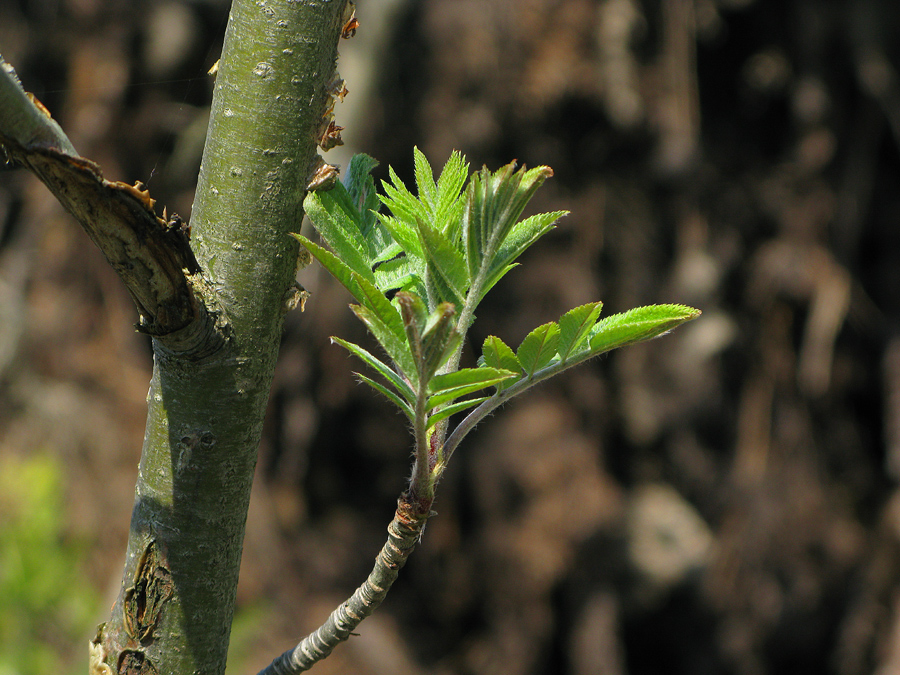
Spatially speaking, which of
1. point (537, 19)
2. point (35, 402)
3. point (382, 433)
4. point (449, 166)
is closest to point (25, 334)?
point (35, 402)

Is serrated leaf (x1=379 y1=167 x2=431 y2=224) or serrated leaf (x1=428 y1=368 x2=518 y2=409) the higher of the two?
A: serrated leaf (x1=379 y1=167 x2=431 y2=224)

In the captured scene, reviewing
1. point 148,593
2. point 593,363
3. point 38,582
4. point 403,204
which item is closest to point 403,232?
point 403,204

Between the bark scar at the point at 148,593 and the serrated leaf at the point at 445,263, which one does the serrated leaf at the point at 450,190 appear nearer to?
the serrated leaf at the point at 445,263

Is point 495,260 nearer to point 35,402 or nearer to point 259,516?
point 259,516

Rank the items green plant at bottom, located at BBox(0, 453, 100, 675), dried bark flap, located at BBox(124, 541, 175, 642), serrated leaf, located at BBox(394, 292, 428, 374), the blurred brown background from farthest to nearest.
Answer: the blurred brown background → green plant at bottom, located at BBox(0, 453, 100, 675) → dried bark flap, located at BBox(124, 541, 175, 642) → serrated leaf, located at BBox(394, 292, 428, 374)

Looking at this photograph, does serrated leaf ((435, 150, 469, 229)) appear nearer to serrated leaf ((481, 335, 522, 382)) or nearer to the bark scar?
serrated leaf ((481, 335, 522, 382))

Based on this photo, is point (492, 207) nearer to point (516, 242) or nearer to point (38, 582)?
point (516, 242)

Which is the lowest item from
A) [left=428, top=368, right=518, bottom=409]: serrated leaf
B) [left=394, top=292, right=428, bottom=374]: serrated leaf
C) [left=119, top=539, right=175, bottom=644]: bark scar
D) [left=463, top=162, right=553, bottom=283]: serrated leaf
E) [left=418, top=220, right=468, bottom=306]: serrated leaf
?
[left=119, top=539, right=175, bottom=644]: bark scar

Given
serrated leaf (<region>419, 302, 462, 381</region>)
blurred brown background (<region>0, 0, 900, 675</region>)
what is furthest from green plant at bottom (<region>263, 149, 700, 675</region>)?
blurred brown background (<region>0, 0, 900, 675</region>)
